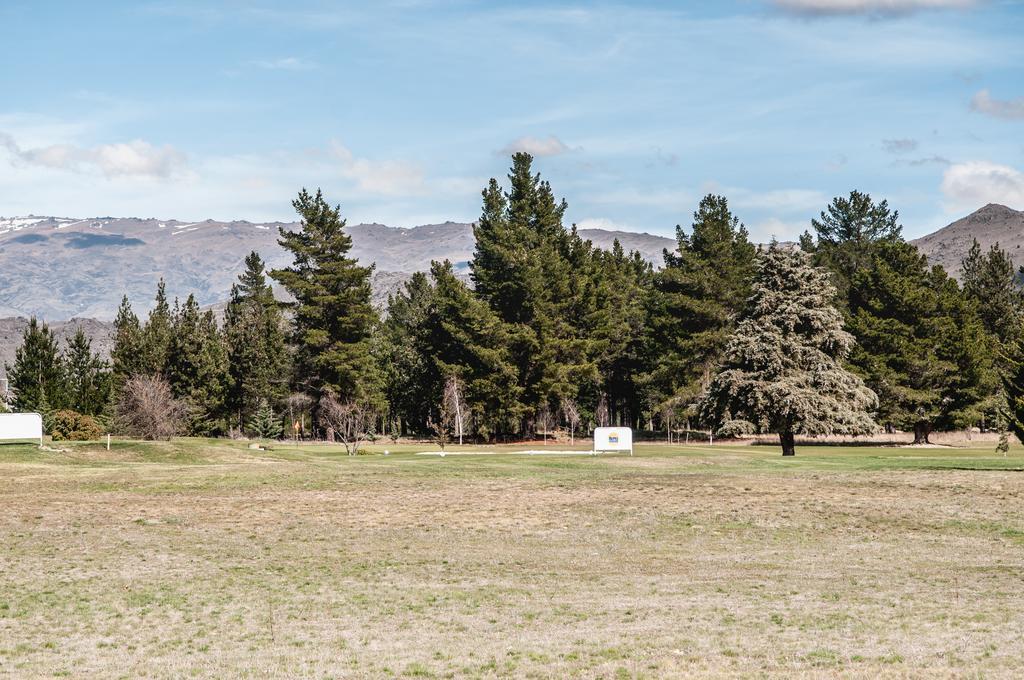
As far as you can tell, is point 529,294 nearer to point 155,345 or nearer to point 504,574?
point 155,345

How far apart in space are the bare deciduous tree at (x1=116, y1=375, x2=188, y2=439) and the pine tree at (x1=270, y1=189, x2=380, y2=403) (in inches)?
534

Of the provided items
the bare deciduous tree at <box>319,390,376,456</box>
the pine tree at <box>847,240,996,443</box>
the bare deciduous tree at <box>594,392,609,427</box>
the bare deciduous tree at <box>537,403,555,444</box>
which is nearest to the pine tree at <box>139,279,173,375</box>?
the bare deciduous tree at <box>319,390,376,456</box>

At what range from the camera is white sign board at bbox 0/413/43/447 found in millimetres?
54375

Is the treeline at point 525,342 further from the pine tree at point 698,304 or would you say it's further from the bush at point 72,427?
the bush at point 72,427

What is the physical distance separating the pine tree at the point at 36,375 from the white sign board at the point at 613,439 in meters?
58.7

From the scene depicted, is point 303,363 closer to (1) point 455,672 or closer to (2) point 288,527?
(2) point 288,527

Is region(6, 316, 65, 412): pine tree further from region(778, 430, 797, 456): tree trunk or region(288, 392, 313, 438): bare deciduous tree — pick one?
region(778, 430, 797, 456): tree trunk

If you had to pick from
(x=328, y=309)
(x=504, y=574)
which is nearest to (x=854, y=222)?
(x=328, y=309)

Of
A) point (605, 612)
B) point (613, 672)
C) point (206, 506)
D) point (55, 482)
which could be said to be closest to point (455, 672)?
point (613, 672)

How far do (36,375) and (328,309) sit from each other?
104 ft

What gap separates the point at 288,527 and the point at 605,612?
13.8 meters

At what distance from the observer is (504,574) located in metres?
23.3

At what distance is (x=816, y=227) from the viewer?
14238cm

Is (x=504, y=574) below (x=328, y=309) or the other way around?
below
